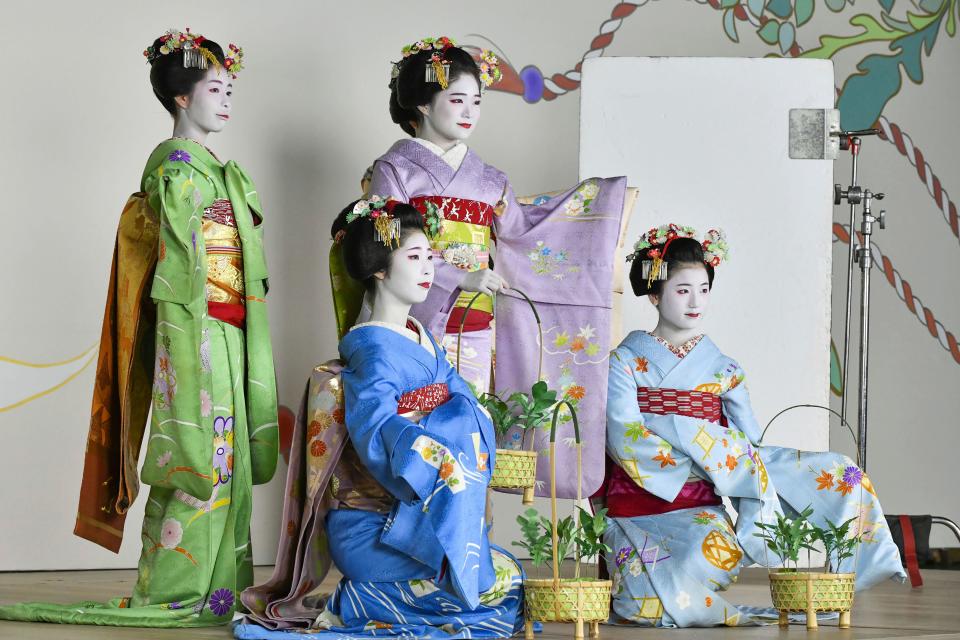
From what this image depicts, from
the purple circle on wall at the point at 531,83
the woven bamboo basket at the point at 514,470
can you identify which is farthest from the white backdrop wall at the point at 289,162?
the woven bamboo basket at the point at 514,470

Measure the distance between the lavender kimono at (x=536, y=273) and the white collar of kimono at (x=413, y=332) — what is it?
33 centimetres

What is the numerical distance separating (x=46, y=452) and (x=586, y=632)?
213 centimetres

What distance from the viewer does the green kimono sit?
319 cm

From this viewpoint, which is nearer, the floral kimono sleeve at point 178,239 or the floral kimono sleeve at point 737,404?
the floral kimono sleeve at point 178,239

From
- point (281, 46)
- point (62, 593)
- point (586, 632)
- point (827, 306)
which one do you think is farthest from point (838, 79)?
point (62, 593)

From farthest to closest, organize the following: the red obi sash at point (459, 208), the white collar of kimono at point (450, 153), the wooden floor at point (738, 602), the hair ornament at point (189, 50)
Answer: the white collar of kimono at point (450, 153) < the red obi sash at point (459, 208) < the hair ornament at point (189, 50) < the wooden floor at point (738, 602)

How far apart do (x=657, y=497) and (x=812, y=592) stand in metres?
0.53

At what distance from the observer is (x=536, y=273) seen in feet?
12.5

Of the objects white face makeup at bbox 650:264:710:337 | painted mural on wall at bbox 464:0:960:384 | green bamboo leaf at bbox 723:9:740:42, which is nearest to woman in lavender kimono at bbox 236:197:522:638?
white face makeup at bbox 650:264:710:337

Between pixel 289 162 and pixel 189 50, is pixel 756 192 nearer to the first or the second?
pixel 289 162

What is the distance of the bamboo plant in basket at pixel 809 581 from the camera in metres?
3.15

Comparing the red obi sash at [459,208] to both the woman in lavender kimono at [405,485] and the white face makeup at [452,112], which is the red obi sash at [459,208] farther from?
the woman in lavender kimono at [405,485]

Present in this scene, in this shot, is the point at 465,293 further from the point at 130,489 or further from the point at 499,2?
the point at 499,2

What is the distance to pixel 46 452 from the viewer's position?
436 cm
